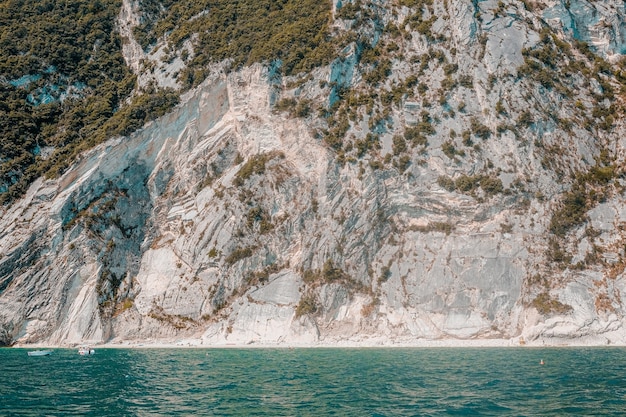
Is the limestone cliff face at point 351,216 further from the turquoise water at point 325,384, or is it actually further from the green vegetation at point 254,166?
the turquoise water at point 325,384

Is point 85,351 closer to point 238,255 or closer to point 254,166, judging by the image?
point 238,255

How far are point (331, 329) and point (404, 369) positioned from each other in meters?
22.1

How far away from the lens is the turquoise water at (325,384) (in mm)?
22891

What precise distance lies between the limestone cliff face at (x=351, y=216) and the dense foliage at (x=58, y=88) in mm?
3056

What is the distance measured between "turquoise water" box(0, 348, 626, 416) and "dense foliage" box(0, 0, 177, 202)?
27228 mm

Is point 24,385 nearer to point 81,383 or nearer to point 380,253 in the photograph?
point 81,383

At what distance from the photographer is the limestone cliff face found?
55062 mm

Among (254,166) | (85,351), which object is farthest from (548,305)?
(85,351)

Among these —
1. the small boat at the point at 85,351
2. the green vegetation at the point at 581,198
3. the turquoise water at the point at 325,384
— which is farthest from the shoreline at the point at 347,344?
the green vegetation at the point at 581,198

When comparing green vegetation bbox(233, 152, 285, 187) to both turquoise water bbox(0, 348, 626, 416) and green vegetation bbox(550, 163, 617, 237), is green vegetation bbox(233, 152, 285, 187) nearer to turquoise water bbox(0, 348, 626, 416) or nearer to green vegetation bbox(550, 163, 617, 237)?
turquoise water bbox(0, 348, 626, 416)

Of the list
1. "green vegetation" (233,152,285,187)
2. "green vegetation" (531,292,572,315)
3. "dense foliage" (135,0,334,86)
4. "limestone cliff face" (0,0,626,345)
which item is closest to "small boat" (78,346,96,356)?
"limestone cliff face" (0,0,626,345)

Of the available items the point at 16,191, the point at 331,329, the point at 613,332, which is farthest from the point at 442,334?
the point at 16,191

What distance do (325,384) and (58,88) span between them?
60345mm

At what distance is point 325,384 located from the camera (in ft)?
96.2
